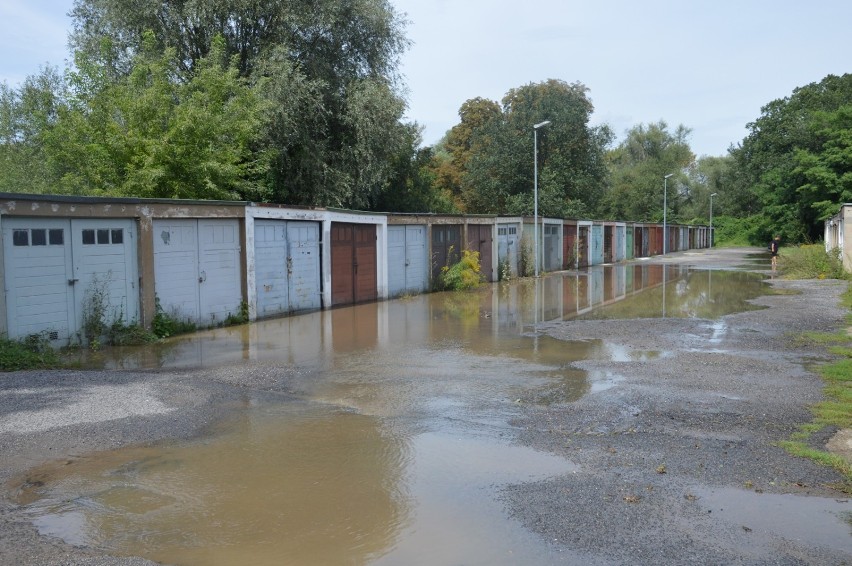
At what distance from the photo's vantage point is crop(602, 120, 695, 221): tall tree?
80250mm

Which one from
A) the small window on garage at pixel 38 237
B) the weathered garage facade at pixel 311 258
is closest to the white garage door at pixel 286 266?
the weathered garage facade at pixel 311 258

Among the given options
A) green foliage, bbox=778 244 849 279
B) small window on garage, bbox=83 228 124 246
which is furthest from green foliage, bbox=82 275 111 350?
green foliage, bbox=778 244 849 279

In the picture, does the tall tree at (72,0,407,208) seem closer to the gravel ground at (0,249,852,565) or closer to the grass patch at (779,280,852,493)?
the gravel ground at (0,249,852,565)

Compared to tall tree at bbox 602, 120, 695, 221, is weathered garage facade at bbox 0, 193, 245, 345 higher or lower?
lower

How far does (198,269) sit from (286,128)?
44.9 ft

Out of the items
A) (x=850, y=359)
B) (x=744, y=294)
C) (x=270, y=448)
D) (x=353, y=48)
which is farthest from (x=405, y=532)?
(x=353, y=48)

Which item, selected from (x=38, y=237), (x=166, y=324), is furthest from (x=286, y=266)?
(x=38, y=237)

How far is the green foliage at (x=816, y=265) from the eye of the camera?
96.3 feet

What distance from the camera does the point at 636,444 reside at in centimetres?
711

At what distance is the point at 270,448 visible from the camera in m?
7.13

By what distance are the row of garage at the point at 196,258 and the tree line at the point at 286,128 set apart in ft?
13.3

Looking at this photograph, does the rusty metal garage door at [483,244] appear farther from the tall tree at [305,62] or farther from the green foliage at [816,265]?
the green foliage at [816,265]

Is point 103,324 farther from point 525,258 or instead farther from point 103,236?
point 525,258

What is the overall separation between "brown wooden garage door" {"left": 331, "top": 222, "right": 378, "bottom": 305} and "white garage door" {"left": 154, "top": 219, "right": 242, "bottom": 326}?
4.01m
